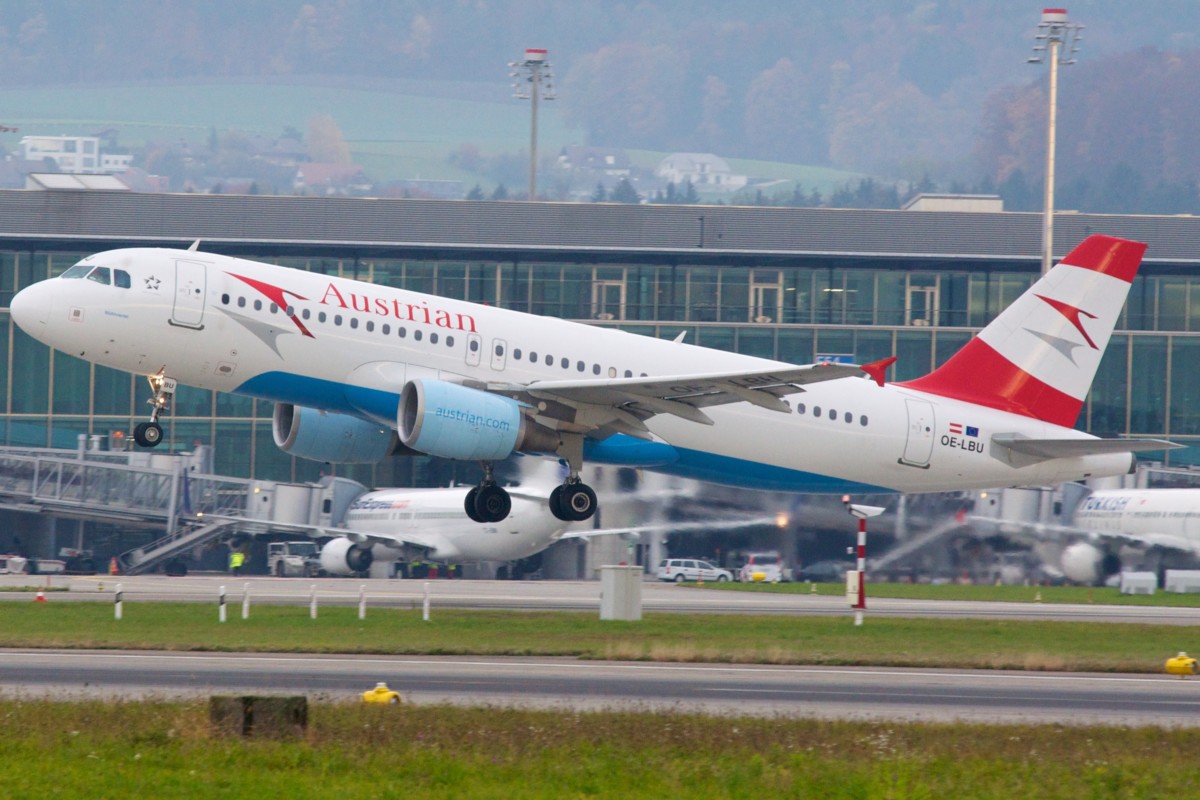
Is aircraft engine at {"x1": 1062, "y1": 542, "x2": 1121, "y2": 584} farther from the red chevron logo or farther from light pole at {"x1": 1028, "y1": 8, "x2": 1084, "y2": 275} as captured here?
light pole at {"x1": 1028, "y1": 8, "x2": 1084, "y2": 275}

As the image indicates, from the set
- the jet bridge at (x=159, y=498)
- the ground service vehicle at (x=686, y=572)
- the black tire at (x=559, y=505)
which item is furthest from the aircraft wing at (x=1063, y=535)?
the jet bridge at (x=159, y=498)

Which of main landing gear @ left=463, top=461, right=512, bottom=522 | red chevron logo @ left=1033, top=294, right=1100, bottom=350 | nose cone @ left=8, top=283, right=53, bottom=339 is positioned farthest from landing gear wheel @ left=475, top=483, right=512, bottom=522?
red chevron logo @ left=1033, top=294, right=1100, bottom=350

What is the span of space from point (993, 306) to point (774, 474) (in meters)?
42.4

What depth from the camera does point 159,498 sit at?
6228 centimetres

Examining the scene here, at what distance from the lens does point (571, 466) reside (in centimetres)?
3469

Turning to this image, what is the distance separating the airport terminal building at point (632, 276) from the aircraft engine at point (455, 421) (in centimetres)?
3952

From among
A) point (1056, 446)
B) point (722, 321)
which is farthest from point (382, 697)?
point (722, 321)

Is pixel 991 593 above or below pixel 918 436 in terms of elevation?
below

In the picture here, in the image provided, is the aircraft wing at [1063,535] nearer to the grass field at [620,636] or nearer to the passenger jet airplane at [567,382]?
the grass field at [620,636]

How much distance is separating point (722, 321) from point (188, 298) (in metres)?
45.0

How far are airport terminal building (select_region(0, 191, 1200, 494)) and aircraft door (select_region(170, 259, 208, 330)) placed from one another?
3966cm

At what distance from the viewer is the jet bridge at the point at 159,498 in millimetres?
61812

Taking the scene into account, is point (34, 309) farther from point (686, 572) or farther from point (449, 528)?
point (686, 572)

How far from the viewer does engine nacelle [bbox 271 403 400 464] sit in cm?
3519
